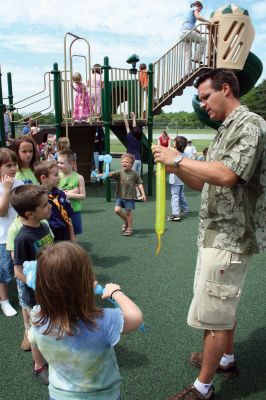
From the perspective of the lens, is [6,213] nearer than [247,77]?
Yes

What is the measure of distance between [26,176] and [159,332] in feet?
6.16

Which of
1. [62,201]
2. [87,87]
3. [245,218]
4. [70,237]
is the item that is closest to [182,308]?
[70,237]

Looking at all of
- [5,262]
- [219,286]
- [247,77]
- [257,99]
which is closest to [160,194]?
[219,286]

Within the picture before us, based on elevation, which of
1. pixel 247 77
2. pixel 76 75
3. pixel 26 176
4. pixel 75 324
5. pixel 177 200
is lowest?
pixel 177 200

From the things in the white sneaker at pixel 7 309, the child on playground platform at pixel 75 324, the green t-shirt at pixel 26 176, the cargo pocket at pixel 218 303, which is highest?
the green t-shirt at pixel 26 176

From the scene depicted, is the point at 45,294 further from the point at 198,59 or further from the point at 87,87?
the point at 198,59

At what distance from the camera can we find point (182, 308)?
3.55 metres

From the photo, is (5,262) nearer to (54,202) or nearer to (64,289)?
(54,202)

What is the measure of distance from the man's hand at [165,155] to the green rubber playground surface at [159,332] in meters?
1.51

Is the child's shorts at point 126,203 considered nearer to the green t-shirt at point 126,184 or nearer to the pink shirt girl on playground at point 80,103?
the green t-shirt at point 126,184

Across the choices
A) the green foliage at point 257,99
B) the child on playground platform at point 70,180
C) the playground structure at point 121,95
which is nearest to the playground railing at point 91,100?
the playground structure at point 121,95

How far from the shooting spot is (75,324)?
138 cm

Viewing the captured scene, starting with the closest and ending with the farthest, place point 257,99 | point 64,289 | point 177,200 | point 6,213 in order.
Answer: point 64,289 < point 6,213 < point 177,200 < point 257,99

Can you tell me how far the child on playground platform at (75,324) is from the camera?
1.33 m
